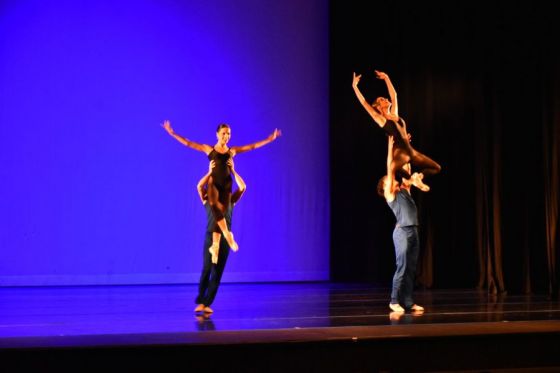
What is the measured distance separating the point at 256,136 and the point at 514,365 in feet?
17.8

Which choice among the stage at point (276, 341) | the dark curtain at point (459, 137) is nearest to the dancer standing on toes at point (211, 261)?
the stage at point (276, 341)

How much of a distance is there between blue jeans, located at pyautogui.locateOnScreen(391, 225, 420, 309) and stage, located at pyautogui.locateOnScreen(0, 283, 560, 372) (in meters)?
0.23

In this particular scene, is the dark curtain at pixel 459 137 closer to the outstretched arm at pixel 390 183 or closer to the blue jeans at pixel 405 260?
the blue jeans at pixel 405 260

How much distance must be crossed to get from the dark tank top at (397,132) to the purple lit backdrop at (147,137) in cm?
350

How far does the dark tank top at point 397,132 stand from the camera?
519 centimetres

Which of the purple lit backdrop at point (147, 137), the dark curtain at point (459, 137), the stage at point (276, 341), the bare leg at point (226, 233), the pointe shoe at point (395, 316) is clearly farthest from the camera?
the purple lit backdrop at point (147, 137)

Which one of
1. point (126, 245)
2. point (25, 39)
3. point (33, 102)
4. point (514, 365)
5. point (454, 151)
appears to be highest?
point (25, 39)

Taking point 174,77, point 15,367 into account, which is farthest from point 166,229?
point 15,367

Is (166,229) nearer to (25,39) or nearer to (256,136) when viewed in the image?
(256,136)

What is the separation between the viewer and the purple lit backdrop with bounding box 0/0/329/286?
796 centimetres

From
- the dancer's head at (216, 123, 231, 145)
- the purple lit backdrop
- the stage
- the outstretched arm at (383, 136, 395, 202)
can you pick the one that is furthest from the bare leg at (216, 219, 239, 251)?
the purple lit backdrop

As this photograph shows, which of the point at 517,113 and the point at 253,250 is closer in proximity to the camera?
the point at 517,113

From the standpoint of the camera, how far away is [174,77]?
8.36 m

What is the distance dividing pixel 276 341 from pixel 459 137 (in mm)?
5371
